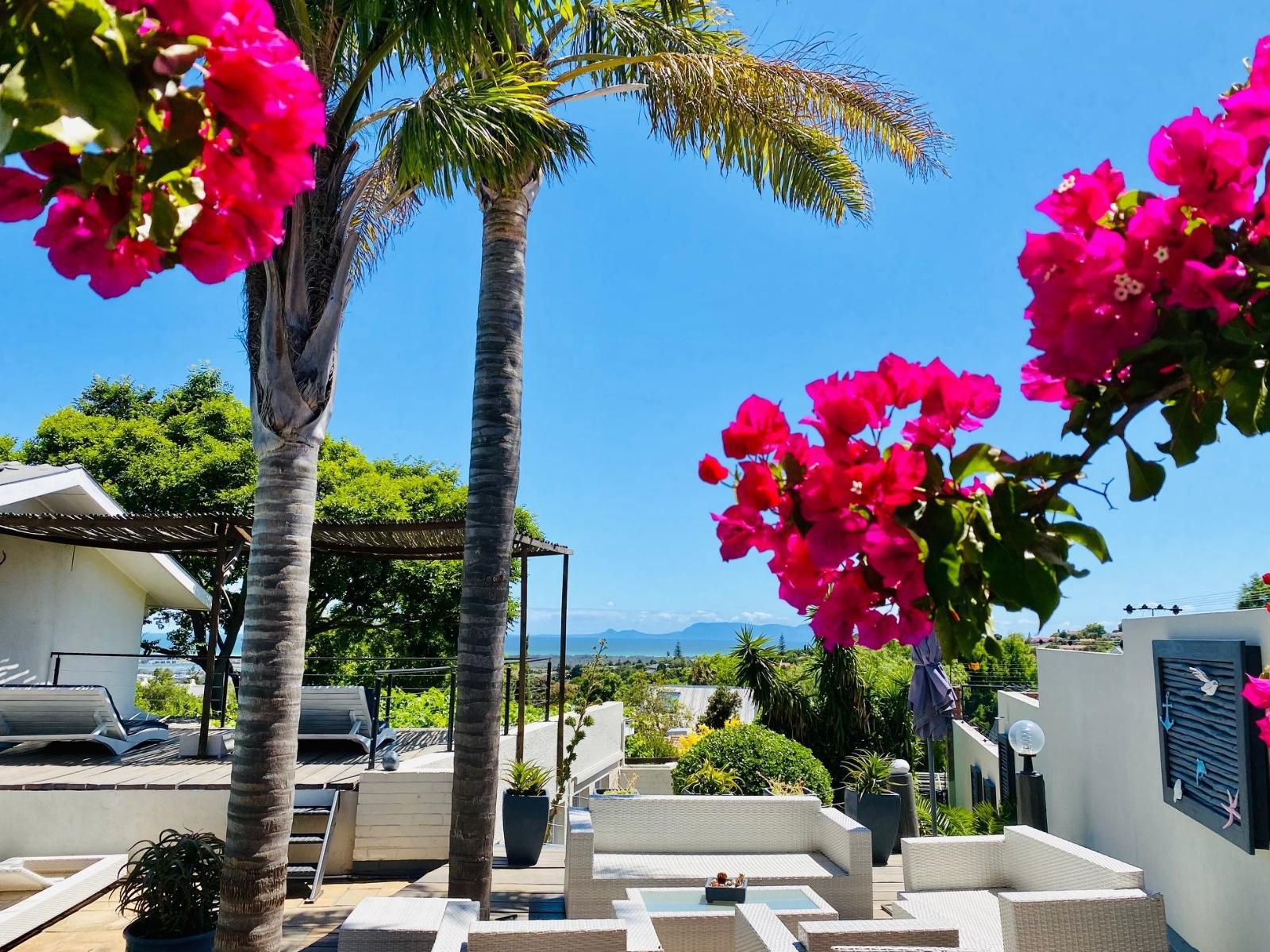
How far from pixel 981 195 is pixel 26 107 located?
21.7 meters

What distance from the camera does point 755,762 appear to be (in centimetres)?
834

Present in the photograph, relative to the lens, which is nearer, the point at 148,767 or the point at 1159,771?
the point at 1159,771

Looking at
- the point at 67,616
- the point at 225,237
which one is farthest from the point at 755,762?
the point at 67,616

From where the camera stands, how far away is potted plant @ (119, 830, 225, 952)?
4.55 metres

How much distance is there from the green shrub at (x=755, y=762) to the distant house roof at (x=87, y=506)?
300 inches

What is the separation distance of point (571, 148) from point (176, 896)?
4.96m

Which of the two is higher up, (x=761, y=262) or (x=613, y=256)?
(x=613, y=256)

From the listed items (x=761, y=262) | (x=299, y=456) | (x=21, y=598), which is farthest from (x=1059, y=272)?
(x=761, y=262)

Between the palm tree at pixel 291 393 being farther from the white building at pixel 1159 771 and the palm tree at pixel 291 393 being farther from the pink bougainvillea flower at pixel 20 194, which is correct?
the white building at pixel 1159 771

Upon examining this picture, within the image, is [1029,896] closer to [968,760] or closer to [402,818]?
[402,818]

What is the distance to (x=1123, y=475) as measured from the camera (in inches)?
39.9

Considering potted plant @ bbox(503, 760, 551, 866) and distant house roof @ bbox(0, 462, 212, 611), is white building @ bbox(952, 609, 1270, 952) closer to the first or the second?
potted plant @ bbox(503, 760, 551, 866)

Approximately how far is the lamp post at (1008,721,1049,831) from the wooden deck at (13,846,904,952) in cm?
117

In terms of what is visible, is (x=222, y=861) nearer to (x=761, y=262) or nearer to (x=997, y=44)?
(x=997, y=44)
